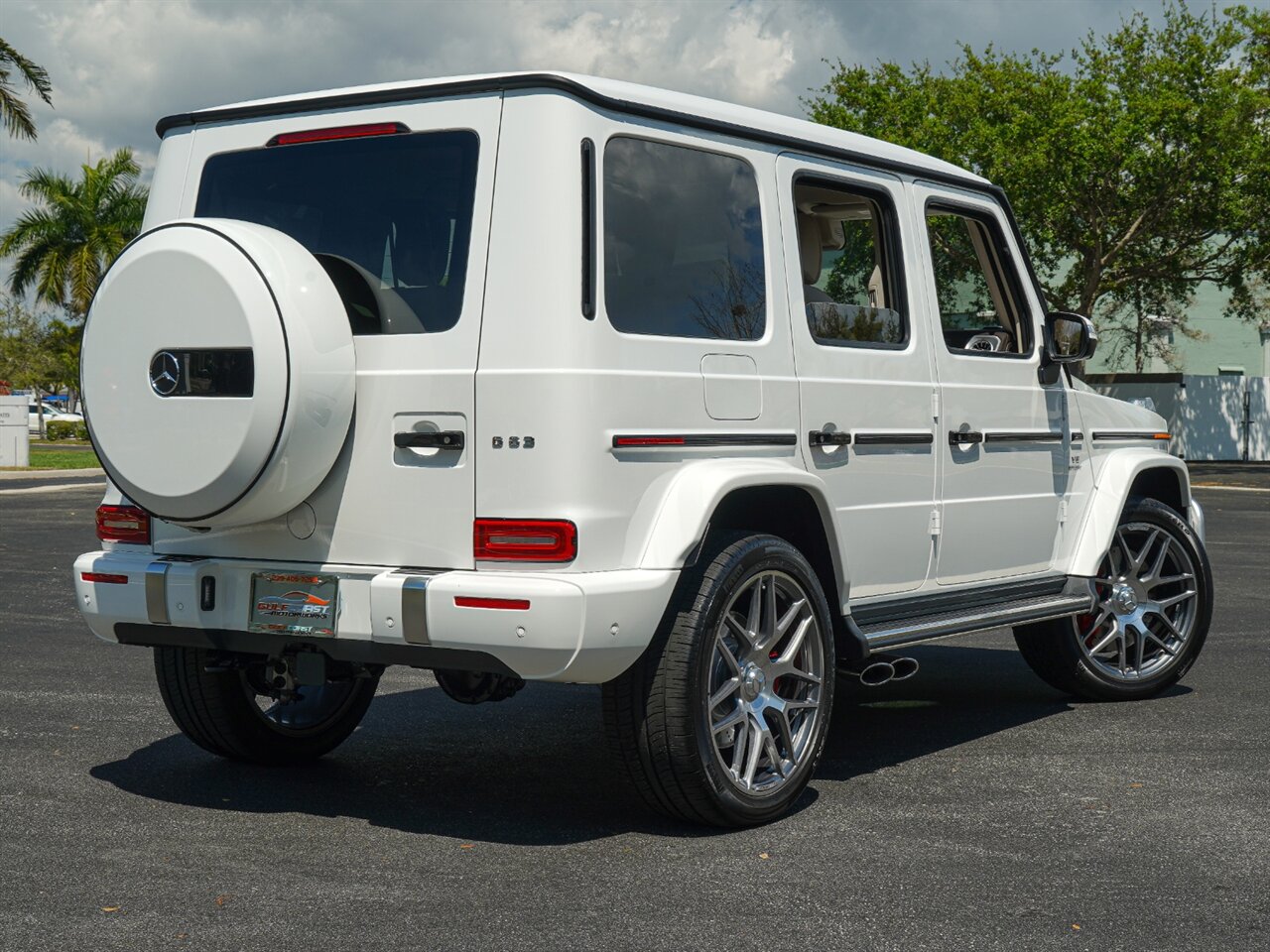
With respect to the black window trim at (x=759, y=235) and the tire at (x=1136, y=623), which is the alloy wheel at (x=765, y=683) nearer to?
the black window trim at (x=759, y=235)

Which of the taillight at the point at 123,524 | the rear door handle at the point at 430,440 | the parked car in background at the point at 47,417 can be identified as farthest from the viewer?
the parked car in background at the point at 47,417

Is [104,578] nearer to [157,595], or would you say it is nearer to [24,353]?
[157,595]

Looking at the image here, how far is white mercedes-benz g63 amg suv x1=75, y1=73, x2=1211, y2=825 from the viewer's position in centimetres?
463

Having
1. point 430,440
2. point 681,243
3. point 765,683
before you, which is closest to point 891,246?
point 681,243

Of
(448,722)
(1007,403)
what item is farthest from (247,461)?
(1007,403)

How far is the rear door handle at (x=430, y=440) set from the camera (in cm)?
472

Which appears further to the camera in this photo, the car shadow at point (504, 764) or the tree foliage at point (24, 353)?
the tree foliage at point (24, 353)

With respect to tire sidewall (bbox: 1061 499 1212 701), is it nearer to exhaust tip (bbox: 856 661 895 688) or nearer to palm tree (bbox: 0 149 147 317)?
exhaust tip (bbox: 856 661 895 688)

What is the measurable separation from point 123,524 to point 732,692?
2.12 metres

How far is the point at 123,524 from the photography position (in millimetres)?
5402

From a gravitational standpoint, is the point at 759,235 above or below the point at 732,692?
above

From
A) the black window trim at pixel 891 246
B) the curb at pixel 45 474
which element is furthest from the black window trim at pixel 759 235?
the curb at pixel 45 474

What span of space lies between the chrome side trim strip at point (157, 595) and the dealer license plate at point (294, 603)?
33cm

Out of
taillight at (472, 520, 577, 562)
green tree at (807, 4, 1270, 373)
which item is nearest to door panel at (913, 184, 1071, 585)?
taillight at (472, 520, 577, 562)
